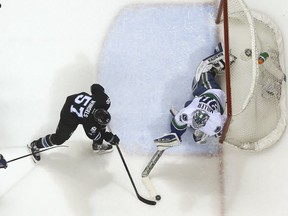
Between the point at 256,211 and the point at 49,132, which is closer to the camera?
the point at 256,211

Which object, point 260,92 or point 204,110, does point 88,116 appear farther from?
point 260,92

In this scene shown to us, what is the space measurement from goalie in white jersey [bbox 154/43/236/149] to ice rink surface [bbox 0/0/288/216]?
0.15 m

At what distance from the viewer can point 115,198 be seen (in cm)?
269

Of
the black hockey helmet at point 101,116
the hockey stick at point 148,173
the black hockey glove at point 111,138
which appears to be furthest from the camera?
the hockey stick at point 148,173

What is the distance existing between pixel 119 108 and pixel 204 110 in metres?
0.64

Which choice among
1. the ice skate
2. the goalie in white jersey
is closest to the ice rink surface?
the ice skate

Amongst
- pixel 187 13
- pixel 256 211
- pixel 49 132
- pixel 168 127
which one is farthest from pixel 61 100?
pixel 256 211

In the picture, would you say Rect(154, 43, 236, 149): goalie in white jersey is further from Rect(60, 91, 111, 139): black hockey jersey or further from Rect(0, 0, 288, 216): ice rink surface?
Rect(60, 91, 111, 139): black hockey jersey

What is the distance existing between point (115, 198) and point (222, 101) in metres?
0.77

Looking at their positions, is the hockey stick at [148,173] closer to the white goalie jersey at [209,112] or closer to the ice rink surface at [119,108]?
the ice rink surface at [119,108]

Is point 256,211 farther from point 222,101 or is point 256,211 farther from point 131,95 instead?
point 131,95

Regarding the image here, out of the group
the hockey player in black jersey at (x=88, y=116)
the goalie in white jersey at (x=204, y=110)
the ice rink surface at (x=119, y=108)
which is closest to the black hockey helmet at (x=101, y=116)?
the hockey player in black jersey at (x=88, y=116)

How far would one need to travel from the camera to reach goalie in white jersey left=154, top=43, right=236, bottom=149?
2.37 meters

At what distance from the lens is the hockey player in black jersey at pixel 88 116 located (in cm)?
235
